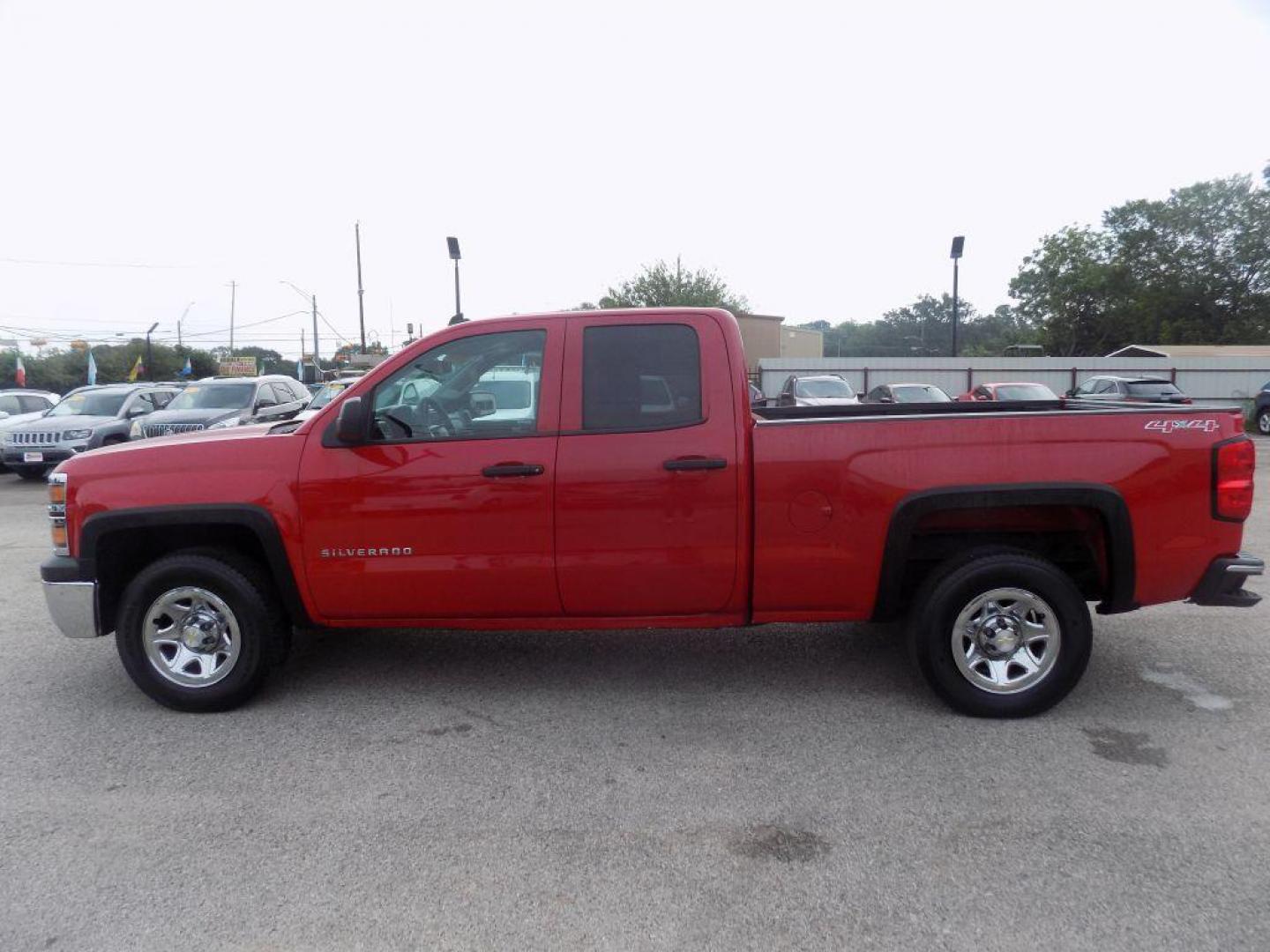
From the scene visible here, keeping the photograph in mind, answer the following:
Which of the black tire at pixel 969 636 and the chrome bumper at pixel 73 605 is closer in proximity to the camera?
the black tire at pixel 969 636

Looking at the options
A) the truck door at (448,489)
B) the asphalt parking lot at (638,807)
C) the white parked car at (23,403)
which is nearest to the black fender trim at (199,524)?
the truck door at (448,489)

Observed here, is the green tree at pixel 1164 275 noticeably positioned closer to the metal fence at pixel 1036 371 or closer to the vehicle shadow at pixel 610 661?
the metal fence at pixel 1036 371

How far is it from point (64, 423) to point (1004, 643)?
15.3 metres

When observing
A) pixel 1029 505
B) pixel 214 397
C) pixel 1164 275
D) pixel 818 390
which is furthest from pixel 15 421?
pixel 1164 275

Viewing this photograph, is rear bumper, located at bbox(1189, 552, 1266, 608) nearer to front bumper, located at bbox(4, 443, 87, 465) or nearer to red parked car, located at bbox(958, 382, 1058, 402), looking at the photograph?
front bumper, located at bbox(4, 443, 87, 465)

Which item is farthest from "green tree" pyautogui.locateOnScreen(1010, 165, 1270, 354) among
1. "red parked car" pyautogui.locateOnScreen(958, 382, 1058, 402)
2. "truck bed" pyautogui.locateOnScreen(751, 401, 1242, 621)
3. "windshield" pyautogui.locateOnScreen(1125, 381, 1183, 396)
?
"truck bed" pyautogui.locateOnScreen(751, 401, 1242, 621)

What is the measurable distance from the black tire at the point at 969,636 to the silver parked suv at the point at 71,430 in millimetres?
13992

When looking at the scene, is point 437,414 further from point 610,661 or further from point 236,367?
point 236,367

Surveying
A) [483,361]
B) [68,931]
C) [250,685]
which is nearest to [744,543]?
[483,361]

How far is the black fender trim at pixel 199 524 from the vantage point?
14.9ft

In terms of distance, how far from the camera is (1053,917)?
9.57 ft

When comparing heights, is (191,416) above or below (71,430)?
above

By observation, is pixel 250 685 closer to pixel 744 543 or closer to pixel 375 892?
pixel 375 892

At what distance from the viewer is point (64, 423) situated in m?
15.0
